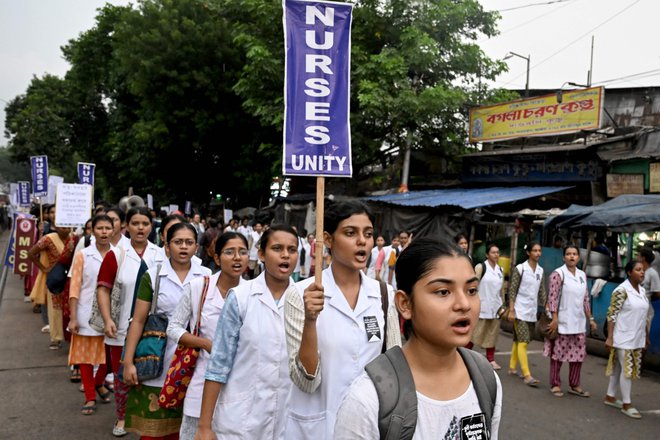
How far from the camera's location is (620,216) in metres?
8.39

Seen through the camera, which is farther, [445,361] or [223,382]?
[223,382]

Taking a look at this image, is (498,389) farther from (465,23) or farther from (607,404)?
(465,23)

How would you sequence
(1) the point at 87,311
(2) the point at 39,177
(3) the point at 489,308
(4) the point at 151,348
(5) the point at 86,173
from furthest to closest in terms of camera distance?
Answer: (2) the point at 39,177 → (5) the point at 86,173 → (3) the point at 489,308 → (1) the point at 87,311 → (4) the point at 151,348

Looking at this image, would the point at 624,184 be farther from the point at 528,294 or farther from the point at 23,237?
the point at 23,237

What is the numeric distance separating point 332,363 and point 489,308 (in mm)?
5475

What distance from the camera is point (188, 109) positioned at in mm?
23141

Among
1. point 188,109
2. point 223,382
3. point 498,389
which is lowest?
point 223,382

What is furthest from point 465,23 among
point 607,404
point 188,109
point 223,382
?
point 223,382

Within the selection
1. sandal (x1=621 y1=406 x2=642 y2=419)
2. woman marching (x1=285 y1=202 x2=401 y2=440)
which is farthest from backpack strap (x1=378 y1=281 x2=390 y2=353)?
sandal (x1=621 y1=406 x2=642 y2=419)

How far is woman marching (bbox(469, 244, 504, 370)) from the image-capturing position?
7.40m

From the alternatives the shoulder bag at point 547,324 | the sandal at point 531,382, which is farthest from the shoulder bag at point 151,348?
the sandal at point 531,382

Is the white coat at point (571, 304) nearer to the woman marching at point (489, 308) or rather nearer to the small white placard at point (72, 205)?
the woman marching at point (489, 308)

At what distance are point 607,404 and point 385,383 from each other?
562cm

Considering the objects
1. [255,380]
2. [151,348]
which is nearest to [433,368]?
[255,380]
